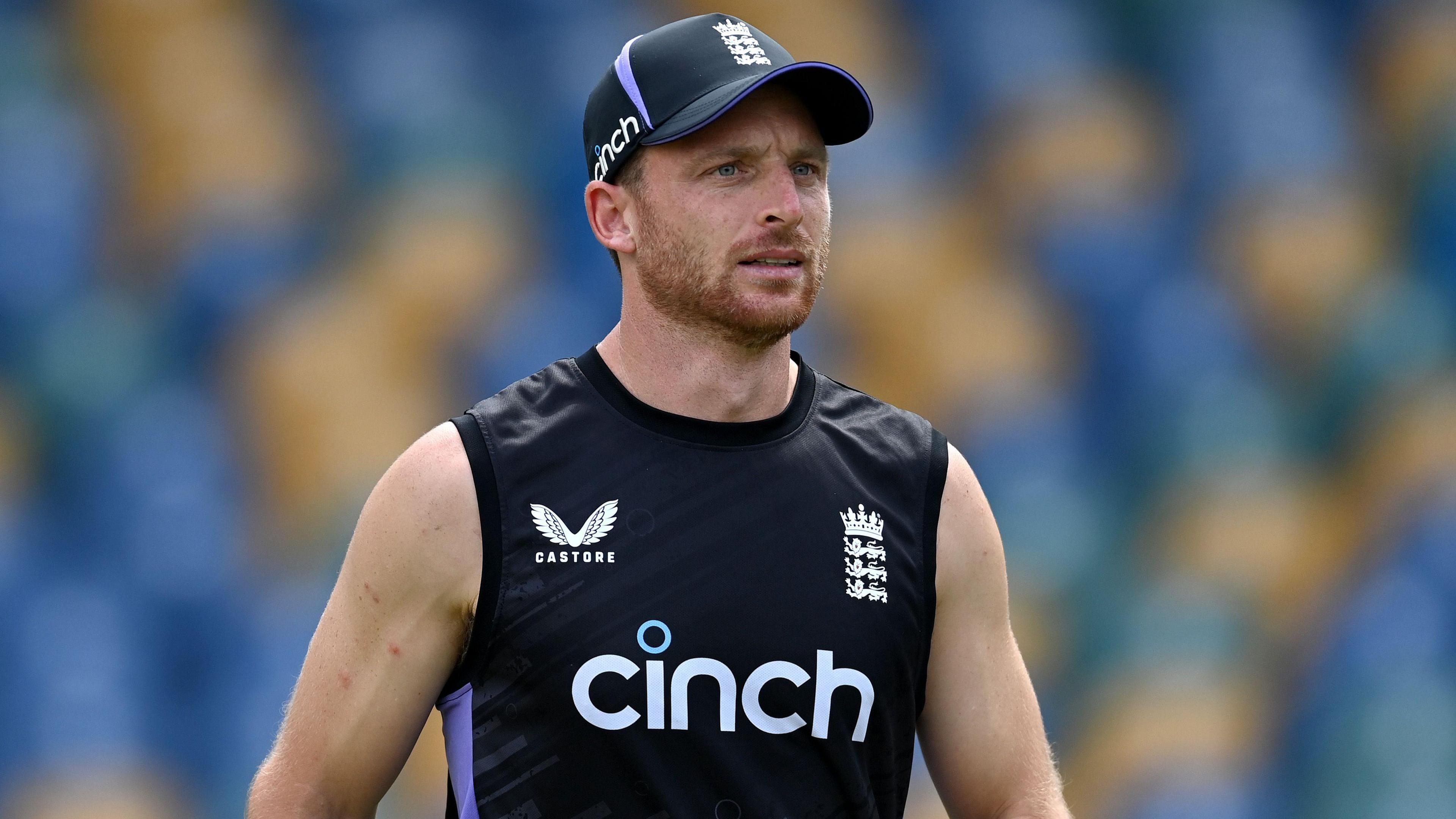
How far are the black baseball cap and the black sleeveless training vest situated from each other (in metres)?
0.34

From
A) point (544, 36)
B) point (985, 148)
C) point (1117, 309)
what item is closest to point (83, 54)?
point (544, 36)

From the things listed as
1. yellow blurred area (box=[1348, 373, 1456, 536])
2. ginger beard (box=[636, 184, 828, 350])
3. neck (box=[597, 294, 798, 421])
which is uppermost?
ginger beard (box=[636, 184, 828, 350])

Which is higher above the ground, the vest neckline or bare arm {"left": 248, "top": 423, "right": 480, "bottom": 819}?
the vest neckline

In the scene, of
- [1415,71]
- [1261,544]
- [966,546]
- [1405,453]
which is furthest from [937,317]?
[966,546]

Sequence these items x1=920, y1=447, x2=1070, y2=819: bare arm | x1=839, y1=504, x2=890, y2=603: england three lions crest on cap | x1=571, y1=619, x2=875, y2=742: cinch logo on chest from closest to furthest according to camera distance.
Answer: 1. x1=571, y1=619, x2=875, y2=742: cinch logo on chest
2. x1=839, y1=504, x2=890, y2=603: england three lions crest on cap
3. x1=920, y1=447, x2=1070, y2=819: bare arm

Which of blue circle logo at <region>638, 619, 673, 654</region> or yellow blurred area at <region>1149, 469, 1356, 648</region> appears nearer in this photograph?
blue circle logo at <region>638, 619, 673, 654</region>

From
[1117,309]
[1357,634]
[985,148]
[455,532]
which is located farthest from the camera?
[985,148]

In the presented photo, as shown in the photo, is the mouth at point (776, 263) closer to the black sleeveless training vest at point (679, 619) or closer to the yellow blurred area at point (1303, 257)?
the black sleeveless training vest at point (679, 619)

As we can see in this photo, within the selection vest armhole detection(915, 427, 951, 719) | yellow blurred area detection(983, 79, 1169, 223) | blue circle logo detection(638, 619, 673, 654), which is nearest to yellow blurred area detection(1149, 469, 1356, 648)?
yellow blurred area detection(983, 79, 1169, 223)

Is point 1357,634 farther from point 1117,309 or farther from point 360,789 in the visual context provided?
point 360,789

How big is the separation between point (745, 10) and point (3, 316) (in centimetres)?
300

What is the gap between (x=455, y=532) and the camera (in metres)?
2.07

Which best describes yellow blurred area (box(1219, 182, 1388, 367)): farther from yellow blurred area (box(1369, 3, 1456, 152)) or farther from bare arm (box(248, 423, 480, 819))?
bare arm (box(248, 423, 480, 819))

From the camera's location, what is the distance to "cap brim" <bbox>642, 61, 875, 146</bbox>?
6.91 ft
